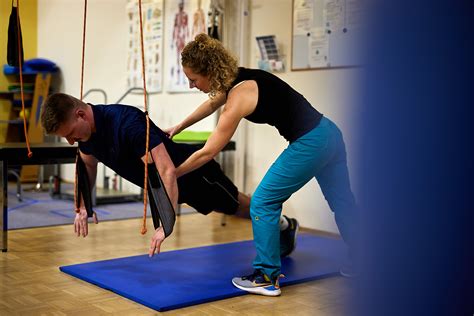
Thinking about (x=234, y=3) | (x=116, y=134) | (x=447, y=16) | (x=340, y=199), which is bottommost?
(x=340, y=199)

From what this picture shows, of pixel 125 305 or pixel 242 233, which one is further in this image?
pixel 242 233

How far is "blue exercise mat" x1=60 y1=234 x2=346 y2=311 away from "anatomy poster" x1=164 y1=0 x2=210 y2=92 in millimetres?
2491

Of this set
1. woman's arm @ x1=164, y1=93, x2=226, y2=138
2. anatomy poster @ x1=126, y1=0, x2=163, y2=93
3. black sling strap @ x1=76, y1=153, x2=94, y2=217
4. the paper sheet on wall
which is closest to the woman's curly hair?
woman's arm @ x1=164, y1=93, x2=226, y2=138

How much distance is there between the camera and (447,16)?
1.77 ft

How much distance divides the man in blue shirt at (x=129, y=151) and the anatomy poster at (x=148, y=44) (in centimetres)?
324

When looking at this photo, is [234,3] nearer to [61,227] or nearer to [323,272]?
[61,227]

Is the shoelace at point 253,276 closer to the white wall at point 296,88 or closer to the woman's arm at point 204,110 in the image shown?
the woman's arm at point 204,110

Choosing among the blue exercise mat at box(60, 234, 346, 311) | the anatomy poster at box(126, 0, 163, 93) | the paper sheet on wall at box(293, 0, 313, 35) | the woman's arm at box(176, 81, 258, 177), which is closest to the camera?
the woman's arm at box(176, 81, 258, 177)

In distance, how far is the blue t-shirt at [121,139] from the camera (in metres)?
2.49

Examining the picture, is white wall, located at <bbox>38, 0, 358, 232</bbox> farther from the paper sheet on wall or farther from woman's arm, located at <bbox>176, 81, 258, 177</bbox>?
woman's arm, located at <bbox>176, 81, 258, 177</bbox>

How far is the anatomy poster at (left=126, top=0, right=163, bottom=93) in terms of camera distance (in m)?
5.95

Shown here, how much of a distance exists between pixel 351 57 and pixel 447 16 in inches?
3.8

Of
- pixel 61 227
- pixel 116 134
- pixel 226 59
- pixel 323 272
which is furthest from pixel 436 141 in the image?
pixel 61 227

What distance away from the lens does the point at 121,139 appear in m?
2.56
